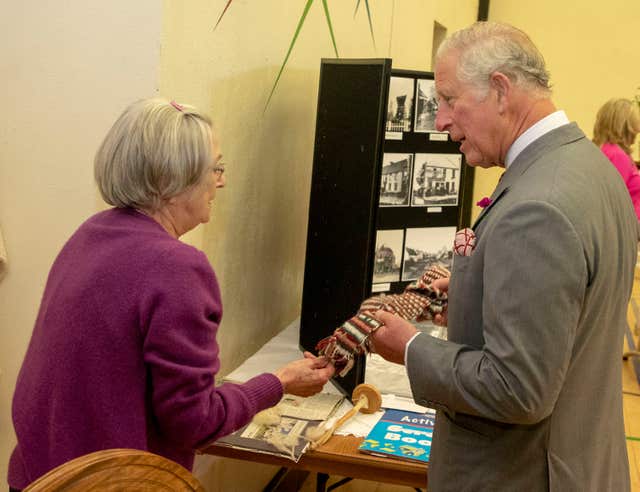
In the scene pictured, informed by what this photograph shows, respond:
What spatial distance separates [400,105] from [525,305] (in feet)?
6.31

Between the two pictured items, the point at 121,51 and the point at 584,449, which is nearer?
the point at 584,449

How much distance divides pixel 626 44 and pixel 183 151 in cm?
888

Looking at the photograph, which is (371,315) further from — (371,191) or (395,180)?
(395,180)

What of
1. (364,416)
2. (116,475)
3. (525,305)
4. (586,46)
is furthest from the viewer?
(586,46)

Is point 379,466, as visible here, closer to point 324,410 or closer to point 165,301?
point 324,410

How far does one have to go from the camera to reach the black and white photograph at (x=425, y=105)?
320cm

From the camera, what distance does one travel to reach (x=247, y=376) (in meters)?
2.89

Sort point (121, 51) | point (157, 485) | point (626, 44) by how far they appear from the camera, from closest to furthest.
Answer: point (157, 485)
point (121, 51)
point (626, 44)

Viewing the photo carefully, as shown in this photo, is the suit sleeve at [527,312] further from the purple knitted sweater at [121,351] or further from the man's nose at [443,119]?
the purple knitted sweater at [121,351]

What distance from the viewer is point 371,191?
2713 mm

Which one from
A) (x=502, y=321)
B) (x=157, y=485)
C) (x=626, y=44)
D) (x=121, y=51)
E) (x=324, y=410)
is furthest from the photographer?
(x=626, y=44)

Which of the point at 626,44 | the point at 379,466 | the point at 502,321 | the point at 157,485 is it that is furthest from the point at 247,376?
the point at 626,44

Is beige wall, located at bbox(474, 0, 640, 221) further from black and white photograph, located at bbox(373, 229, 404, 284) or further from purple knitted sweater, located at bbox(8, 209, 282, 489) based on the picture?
purple knitted sweater, located at bbox(8, 209, 282, 489)

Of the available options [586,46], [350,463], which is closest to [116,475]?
[350,463]
